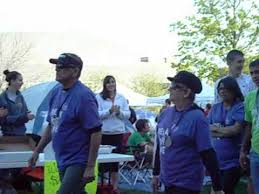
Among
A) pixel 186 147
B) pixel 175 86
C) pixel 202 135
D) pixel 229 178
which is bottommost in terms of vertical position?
pixel 229 178

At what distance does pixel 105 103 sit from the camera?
27.6 feet

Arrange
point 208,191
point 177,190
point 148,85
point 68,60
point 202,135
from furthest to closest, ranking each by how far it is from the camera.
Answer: point 148,85
point 208,191
point 68,60
point 177,190
point 202,135

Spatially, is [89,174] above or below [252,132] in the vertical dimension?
below

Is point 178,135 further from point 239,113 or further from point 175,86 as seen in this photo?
point 239,113

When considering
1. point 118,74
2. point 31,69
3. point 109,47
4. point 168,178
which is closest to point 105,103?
point 168,178

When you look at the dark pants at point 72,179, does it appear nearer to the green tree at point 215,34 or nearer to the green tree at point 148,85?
the green tree at point 215,34

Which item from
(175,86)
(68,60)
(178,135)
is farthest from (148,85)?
(178,135)

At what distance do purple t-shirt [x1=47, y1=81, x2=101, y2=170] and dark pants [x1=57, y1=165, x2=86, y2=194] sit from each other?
52 mm

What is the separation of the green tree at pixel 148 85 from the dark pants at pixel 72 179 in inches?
2114

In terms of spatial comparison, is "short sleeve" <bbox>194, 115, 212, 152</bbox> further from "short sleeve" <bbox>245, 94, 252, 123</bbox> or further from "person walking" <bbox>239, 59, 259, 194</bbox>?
"short sleeve" <bbox>245, 94, 252, 123</bbox>

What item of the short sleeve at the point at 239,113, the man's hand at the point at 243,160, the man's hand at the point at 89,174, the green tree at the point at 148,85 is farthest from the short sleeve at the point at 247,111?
the green tree at the point at 148,85

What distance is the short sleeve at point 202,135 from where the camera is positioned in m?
4.27

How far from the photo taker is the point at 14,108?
324 inches

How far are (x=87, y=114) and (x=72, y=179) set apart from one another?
0.57 m
